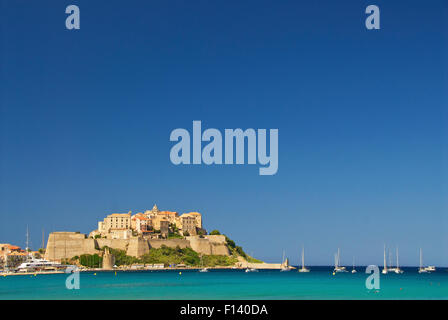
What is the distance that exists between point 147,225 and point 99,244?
741 cm

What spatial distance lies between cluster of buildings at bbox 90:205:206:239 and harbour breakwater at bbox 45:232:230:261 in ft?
4.60

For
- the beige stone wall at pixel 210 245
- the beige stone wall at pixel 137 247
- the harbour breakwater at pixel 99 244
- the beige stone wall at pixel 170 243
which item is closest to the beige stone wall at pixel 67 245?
the harbour breakwater at pixel 99 244

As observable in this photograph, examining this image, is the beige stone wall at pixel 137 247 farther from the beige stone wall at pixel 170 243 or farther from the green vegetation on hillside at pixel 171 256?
the beige stone wall at pixel 170 243

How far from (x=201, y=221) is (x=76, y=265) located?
58.1 feet

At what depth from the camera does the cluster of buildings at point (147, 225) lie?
5991 cm

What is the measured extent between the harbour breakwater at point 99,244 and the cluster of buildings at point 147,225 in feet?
4.60

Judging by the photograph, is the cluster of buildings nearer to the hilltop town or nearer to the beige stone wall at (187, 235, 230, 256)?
the hilltop town

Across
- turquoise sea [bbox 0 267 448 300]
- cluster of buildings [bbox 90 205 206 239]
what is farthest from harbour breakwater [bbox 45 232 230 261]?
turquoise sea [bbox 0 267 448 300]

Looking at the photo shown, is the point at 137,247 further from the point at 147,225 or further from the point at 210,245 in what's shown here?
the point at 210,245
